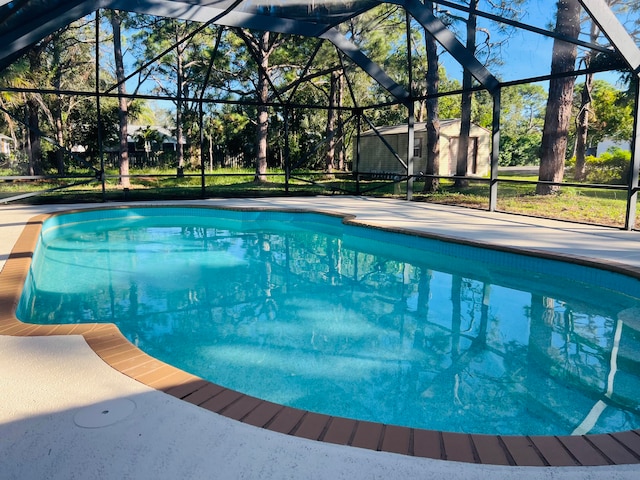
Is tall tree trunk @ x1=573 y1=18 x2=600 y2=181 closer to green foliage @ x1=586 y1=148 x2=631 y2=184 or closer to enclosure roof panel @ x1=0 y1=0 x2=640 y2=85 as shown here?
green foliage @ x1=586 y1=148 x2=631 y2=184

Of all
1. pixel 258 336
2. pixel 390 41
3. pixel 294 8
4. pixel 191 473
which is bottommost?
pixel 258 336

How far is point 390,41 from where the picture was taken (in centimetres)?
1511

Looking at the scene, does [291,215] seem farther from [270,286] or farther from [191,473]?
[191,473]

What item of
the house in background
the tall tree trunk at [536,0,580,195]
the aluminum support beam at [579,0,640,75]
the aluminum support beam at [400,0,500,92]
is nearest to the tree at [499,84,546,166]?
the house in background

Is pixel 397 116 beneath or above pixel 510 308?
above

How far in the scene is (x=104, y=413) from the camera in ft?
7.07

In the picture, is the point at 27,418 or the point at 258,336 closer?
the point at 27,418

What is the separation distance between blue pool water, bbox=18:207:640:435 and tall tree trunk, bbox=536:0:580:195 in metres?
6.45

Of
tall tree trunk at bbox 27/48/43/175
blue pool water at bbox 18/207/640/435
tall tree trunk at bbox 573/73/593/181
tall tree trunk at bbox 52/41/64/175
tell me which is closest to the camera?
blue pool water at bbox 18/207/640/435

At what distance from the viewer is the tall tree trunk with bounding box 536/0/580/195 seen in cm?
1113

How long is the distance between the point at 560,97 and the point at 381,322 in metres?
9.73

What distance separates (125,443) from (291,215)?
8.30 meters

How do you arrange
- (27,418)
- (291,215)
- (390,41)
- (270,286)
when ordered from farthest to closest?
(390,41) → (291,215) → (270,286) → (27,418)

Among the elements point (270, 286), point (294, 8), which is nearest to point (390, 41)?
point (294, 8)
